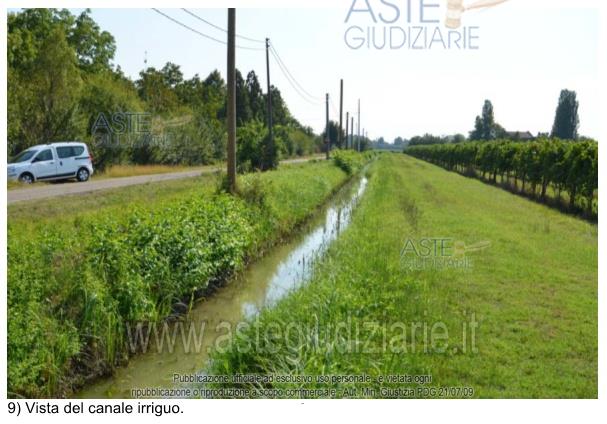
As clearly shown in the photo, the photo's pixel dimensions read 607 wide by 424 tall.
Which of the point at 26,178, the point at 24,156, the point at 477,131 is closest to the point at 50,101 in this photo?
the point at 24,156

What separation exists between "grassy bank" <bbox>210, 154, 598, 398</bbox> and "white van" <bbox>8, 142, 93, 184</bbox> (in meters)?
8.61

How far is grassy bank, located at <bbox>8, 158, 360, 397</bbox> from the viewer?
17.1 ft

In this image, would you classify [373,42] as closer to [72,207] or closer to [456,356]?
[456,356]

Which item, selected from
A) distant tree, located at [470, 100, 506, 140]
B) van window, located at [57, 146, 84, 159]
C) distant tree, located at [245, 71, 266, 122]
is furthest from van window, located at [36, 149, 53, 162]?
distant tree, located at [470, 100, 506, 140]

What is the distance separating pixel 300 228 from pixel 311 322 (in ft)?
29.3

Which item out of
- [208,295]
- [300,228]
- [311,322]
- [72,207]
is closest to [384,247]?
[208,295]

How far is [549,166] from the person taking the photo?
65.1 feet

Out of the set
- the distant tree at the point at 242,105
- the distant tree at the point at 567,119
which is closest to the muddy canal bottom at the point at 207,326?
the distant tree at the point at 567,119

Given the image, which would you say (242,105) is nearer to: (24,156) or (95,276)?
(24,156)

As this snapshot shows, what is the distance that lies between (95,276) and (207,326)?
2.03 meters

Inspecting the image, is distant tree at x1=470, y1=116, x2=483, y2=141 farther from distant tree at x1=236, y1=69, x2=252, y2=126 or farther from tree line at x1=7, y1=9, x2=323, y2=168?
distant tree at x1=236, y1=69, x2=252, y2=126

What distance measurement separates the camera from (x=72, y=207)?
10.1 metres
